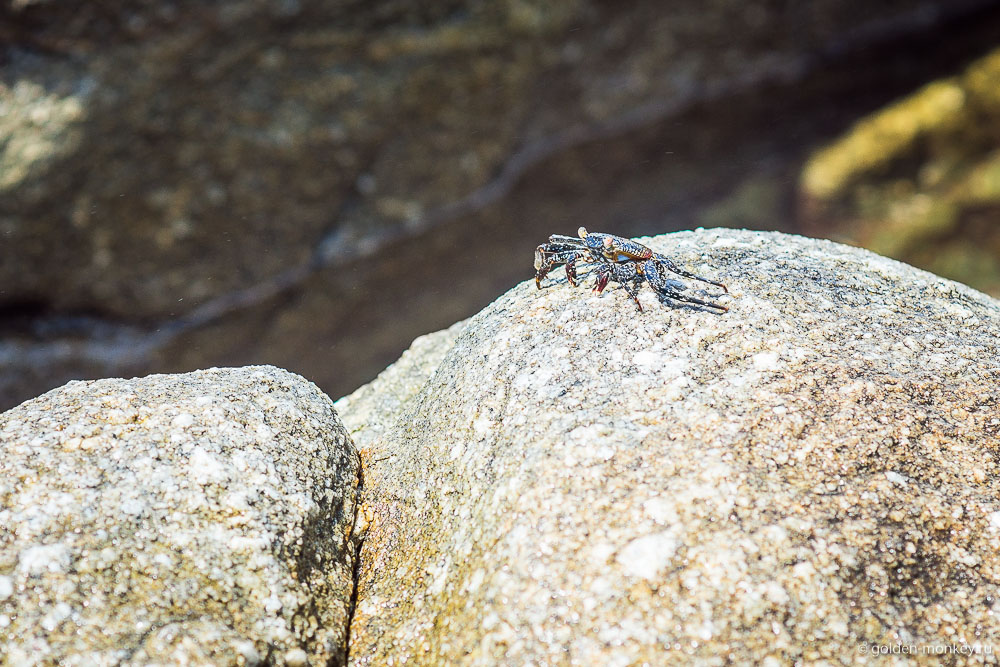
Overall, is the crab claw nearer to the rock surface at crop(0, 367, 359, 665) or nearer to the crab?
the crab

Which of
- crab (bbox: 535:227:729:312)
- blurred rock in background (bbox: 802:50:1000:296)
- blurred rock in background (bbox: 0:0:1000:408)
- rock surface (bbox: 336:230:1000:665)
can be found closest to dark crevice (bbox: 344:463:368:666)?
rock surface (bbox: 336:230:1000:665)

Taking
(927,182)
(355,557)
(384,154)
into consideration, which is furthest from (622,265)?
(927,182)

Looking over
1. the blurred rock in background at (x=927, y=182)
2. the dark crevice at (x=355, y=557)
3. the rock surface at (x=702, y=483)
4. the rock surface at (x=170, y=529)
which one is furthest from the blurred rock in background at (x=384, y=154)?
the rock surface at (x=702, y=483)

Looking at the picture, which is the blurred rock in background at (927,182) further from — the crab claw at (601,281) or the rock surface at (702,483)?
the crab claw at (601,281)

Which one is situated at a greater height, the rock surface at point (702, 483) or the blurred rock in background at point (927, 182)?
the blurred rock in background at point (927, 182)

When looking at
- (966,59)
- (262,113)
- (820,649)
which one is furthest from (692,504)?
(966,59)

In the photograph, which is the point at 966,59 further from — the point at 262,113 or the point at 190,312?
the point at 190,312
